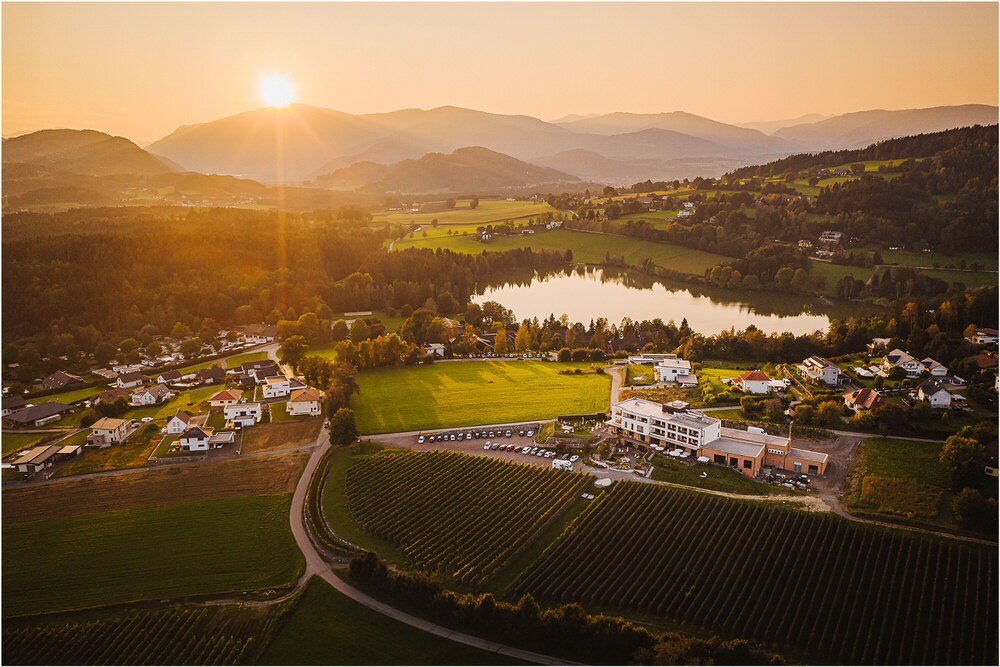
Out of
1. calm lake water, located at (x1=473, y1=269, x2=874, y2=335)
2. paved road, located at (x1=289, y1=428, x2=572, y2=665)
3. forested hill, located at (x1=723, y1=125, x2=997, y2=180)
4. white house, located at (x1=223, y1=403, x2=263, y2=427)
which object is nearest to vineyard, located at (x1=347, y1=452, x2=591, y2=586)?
paved road, located at (x1=289, y1=428, x2=572, y2=665)

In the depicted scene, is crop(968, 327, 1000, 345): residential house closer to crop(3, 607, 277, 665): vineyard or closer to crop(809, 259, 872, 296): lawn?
crop(809, 259, 872, 296): lawn

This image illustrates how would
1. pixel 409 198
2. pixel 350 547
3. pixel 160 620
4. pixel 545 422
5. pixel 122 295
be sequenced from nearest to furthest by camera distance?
pixel 160 620, pixel 350 547, pixel 545 422, pixel 122 295, pixel 409 198

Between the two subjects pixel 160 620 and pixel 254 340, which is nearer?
pixel 160 620

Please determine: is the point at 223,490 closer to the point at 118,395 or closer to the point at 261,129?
the point at 118,395

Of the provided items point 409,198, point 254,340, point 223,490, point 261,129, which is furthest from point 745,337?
point 261,129

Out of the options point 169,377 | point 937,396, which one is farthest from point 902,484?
point 169,377

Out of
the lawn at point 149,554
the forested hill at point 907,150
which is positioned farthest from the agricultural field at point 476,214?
the lawn at point 149,554
